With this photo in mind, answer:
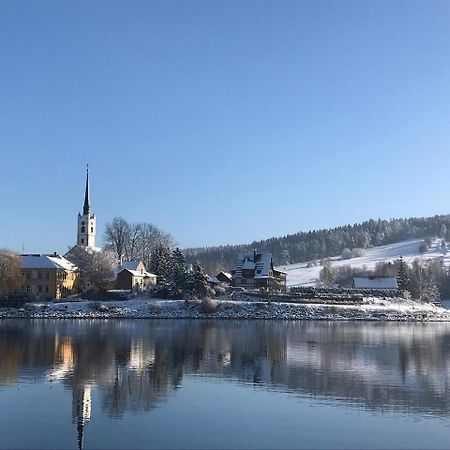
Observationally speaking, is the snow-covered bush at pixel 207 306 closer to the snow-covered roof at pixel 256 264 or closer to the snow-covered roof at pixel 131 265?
the snow-covered roof at pixel 131 265

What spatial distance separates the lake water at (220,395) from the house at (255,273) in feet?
→ 187

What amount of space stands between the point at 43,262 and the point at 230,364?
187ft

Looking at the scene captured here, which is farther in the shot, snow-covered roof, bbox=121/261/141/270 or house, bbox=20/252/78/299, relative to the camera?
snow-covered roof, bbox=121/261/141/270

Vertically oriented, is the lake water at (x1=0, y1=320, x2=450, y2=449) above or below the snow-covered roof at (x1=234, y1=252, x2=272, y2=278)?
below

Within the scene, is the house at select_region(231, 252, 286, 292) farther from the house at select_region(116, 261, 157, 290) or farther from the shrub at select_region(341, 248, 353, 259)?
the shrub at select_region(341, 248, 353, 259)

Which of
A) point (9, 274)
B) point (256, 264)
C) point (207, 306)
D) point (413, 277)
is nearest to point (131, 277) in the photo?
point (207, 306)

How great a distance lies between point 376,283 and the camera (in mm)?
99188

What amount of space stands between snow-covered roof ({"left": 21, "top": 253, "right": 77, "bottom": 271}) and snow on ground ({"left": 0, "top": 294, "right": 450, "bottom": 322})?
11381mm

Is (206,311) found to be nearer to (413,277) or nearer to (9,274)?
(9,274)

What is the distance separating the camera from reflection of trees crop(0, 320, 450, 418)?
2075 centimetres

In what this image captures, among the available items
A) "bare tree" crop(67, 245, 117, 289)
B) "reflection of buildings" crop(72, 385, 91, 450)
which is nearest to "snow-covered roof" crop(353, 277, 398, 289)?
"bare tree" crop(67, 245, 117, 289)

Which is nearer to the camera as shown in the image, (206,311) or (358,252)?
(206,311)

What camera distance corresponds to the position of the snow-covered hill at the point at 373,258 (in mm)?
157475

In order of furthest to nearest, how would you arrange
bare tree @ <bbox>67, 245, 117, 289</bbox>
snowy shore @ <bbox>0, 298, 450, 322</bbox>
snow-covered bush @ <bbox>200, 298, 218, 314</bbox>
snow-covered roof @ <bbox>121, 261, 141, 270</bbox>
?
snow-covered roof @ <bbox>121, 261, 141, 270</bbox> < bare tree @ <bbox>67, 245, 117, 289</bbox> < snow-covered bush @ <bbox>200, 298, 218, 314</bbox> < snowy shore @ <bbox>0, 298, 450, 322</bbox>
